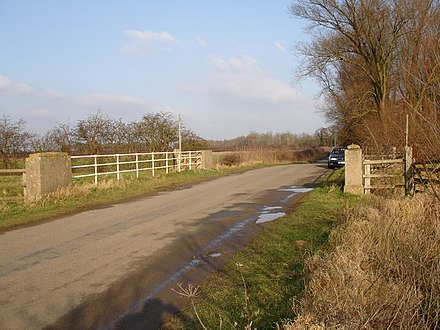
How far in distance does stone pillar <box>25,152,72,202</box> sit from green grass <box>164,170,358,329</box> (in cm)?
900

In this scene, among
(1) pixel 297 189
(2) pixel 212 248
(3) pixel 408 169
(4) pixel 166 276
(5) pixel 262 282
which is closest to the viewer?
(5) pixel 262 282

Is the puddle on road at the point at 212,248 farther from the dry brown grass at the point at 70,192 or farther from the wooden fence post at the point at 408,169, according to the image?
the dry brown grass at the point at 70,192

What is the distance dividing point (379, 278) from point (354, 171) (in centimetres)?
1051

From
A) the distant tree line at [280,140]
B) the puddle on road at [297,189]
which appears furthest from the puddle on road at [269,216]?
the distant tree line at [280,140]

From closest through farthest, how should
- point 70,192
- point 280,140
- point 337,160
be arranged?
1. point 70,192
2. point 337,160
3. point 280,140

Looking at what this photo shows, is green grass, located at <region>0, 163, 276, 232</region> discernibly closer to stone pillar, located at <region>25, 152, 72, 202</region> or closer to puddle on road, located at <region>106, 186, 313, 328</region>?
stone pillar, located at <region>25, 152, 72, 202</region>

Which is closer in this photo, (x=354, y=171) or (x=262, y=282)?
(x=262, y=282)

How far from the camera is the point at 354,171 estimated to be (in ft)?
49.5

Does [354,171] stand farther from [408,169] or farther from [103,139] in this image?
[103,139]

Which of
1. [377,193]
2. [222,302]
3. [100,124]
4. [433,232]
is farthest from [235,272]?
[100,124]

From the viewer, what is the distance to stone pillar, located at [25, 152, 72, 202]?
15.1m

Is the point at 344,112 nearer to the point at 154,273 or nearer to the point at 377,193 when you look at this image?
the point at 377,193

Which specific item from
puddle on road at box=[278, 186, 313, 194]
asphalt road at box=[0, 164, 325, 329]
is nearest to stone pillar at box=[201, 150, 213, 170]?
puddle on road at box=[278, 186, 313, 194]

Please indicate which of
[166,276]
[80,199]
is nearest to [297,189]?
[80,199]
